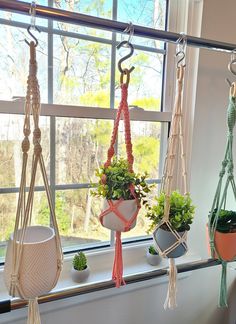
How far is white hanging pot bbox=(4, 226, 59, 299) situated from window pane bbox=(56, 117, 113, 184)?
0.36m

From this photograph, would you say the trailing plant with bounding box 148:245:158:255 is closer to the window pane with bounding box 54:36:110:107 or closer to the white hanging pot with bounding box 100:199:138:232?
the white hanging pot with bounding box 100:199:138:232

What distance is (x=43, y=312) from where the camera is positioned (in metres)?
0.89

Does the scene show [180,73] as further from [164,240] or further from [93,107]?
[164,240]

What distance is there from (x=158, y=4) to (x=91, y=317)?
1180 mm

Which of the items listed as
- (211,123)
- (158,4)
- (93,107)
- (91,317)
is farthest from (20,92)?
(91,317)

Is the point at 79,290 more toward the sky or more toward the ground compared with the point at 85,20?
more toward the ground

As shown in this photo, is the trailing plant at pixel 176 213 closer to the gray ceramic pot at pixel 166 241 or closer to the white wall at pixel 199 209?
the gray ceramic pot at pixel 166 241

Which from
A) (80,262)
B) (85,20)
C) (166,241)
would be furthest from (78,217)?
(85,20)

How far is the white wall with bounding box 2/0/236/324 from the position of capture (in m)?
0.96

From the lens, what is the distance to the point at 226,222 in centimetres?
83

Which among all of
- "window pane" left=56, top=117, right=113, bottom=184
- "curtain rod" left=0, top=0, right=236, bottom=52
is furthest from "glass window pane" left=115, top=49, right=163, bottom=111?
"curtain rod" left=0, top=0, right=236, bottom=52

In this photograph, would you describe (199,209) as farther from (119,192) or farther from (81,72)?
(81,72)

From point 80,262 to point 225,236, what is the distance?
486 mm

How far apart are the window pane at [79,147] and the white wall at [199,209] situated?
0.37 meters
